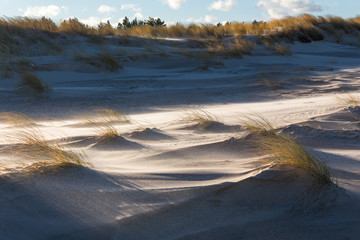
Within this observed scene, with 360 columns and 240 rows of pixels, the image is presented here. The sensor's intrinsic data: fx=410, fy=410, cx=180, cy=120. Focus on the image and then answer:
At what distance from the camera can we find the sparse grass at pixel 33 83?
696cm

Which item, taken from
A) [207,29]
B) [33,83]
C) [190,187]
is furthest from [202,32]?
[190,187]

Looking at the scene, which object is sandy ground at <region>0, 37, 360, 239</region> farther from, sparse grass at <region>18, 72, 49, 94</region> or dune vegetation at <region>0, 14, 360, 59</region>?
dune vegetation at <region>0, 14, 360, 59</region>

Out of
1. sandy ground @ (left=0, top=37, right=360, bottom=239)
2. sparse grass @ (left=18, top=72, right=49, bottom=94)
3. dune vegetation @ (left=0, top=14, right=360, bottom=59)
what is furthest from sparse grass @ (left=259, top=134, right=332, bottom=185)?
dune vegetation @ (left=0, top=14, right=360, bottom=59)

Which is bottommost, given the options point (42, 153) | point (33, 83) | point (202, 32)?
point (42, 153)

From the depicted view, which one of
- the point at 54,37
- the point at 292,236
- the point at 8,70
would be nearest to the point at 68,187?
the point at 292,236

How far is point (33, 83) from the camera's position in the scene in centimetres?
702

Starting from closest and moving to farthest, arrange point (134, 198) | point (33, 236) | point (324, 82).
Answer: point (33, 236) → point (134, 198) → point (324, 82)

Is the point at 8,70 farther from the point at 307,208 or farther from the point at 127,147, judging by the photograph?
the point at 307,208

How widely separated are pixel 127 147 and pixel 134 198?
1.20 m

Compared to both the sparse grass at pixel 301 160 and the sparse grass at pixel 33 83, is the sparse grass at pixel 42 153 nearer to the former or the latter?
the sparse grass at pixel 301 160

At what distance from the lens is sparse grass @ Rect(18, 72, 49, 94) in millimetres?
6957

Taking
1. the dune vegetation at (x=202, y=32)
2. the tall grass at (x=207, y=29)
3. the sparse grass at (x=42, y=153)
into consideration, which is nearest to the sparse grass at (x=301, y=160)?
the sparse grass at (x=42, y=153)

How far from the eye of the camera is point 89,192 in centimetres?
203

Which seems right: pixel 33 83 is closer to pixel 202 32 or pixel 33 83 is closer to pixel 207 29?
pixel 202 32
